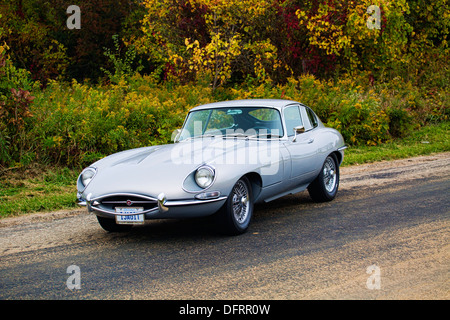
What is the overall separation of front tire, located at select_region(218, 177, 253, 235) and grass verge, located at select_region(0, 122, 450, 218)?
132 inches

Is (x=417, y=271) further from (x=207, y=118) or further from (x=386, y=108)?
(x=386, y=108)

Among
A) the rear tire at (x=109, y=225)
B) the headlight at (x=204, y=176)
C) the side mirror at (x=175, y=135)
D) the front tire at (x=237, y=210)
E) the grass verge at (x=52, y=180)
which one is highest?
the side mirror at (x=175, y=135)

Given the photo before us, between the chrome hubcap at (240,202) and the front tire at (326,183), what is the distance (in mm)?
1983

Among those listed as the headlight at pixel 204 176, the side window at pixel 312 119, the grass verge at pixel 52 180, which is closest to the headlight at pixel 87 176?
the headlight at pixel 204 176

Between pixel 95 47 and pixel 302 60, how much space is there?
8330 mm

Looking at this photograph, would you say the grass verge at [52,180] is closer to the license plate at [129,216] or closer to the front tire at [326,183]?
the license plate at [129,216]

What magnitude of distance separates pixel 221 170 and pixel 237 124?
1.54m

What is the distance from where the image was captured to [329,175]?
27.6 ft

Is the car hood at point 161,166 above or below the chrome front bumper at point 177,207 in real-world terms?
above

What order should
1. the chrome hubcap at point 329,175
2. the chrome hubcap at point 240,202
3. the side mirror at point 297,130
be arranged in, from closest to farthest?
1. the chrome hubcap at point 240,202
2. the side mirror at point 297,130
3. the chrome hubcap at point 329,175

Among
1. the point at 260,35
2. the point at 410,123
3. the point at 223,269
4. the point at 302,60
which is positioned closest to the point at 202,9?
the point at 260,35

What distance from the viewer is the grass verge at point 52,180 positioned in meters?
8.45
